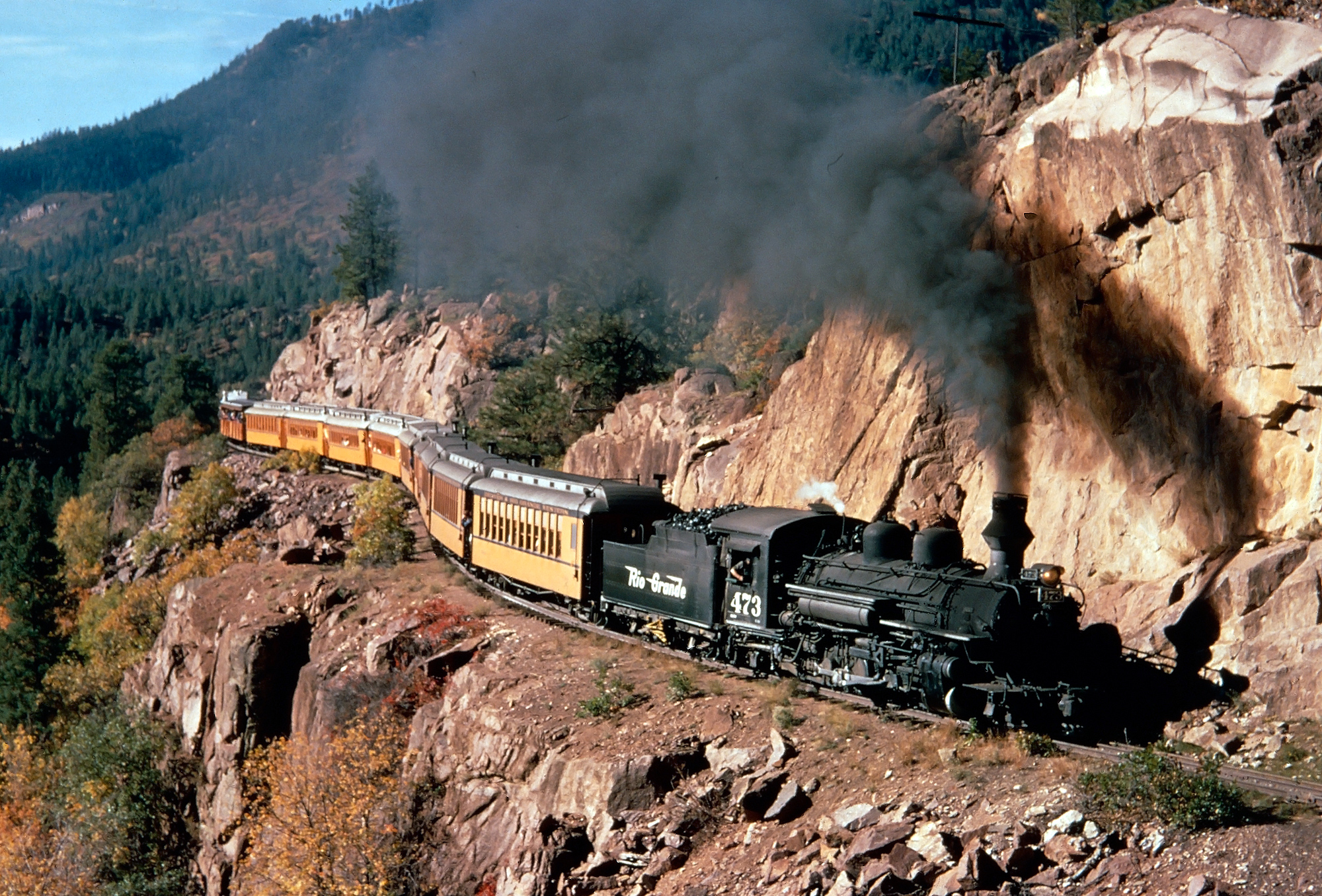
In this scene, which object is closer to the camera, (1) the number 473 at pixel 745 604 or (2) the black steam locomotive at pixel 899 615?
(2) the black steam locomotive at pixel 899 615

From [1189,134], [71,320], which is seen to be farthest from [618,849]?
[71,320]

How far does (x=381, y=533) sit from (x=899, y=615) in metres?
19.8

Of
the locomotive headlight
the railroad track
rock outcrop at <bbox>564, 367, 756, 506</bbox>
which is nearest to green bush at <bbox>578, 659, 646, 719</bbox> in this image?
the railroad track

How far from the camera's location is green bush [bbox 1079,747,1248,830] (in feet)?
32.4

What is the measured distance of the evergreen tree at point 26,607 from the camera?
42.8 m

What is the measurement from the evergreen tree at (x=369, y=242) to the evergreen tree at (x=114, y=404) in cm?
2050

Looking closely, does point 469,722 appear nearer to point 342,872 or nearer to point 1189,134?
point 342,872

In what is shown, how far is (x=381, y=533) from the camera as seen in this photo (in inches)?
1190

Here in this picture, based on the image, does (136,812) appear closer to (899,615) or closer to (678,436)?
(678,436)

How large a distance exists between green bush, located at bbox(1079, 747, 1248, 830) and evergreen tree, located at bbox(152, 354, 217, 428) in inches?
2871

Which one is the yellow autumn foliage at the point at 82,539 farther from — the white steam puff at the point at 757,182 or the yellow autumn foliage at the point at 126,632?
the white steam puff at the point at 757,182

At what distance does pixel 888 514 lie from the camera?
20.0 metres

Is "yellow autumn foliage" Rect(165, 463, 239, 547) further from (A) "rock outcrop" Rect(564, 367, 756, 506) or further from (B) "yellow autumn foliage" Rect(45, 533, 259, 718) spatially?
(A) "rock outcrop" Rect(564, 367, 756, 506)

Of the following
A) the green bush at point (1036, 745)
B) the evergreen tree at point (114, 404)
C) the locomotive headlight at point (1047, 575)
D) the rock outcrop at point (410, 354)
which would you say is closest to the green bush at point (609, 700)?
the green bush at point (1036, 745)
